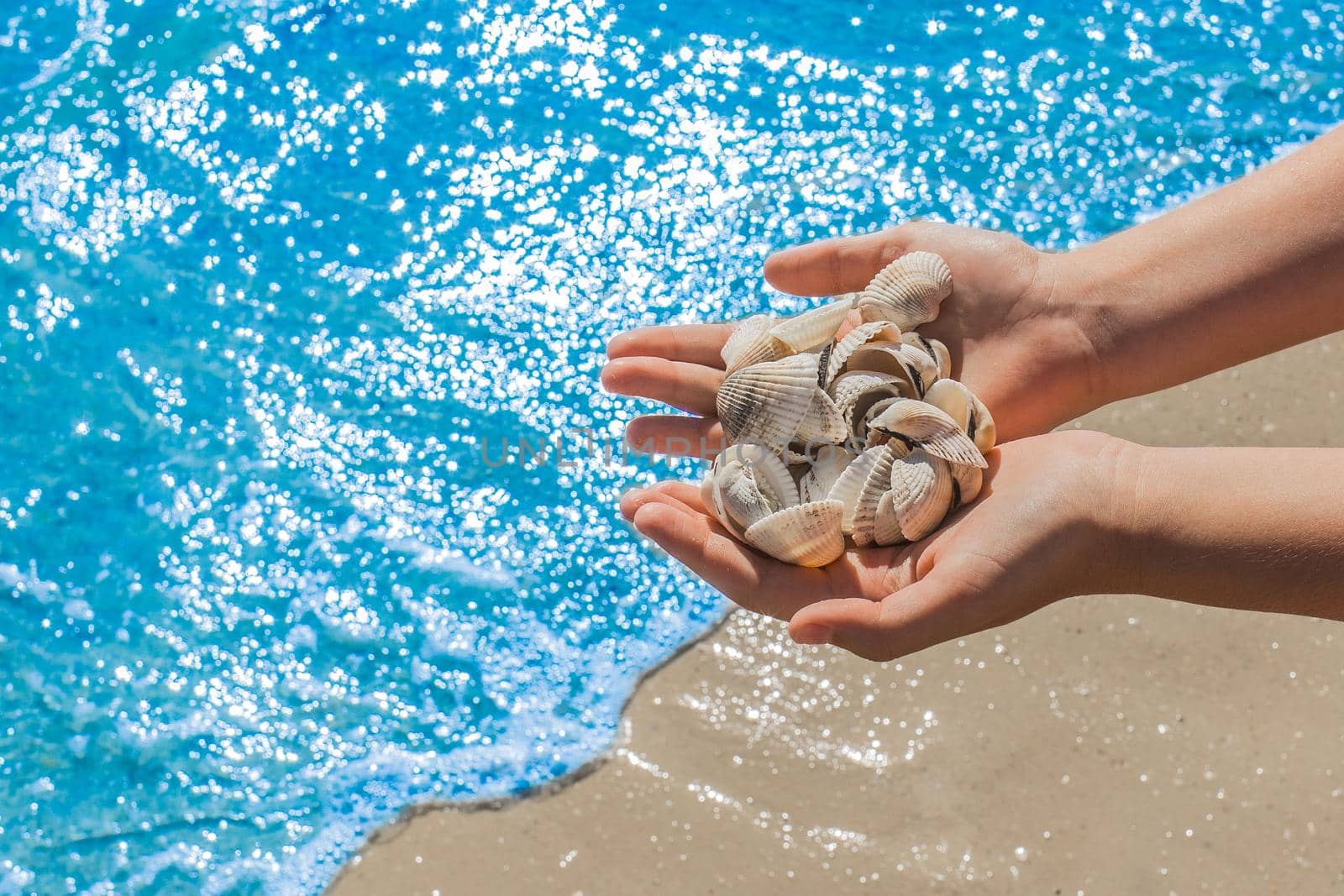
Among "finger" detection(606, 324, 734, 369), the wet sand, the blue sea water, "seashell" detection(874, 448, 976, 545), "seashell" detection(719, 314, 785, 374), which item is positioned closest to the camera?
"seashell" detection(874, 448, 976, 545)

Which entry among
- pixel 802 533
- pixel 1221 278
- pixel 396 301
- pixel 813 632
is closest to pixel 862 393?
pixel 802 533

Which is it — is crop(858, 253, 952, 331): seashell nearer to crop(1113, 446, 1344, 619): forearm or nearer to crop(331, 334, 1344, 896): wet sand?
crop(1113, 446, 1344, 619): forearm

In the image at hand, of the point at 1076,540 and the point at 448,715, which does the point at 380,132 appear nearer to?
the point at 448,715

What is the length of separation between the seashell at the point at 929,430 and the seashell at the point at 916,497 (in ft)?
0.09

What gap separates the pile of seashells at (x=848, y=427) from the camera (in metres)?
2.19

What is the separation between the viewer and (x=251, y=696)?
348 centimetres

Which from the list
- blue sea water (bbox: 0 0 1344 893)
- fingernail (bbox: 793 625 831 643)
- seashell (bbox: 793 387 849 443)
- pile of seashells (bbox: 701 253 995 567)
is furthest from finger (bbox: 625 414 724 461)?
blue sea water (bbox: 0 0 1344 893)

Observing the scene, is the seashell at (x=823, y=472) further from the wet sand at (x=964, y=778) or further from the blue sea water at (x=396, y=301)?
the blue sea water at (x=396, y=301)

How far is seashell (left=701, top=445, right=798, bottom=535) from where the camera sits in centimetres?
227

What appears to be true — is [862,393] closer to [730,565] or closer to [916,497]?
[916,497]

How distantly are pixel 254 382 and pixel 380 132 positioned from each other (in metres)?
1.28

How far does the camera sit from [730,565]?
221cm

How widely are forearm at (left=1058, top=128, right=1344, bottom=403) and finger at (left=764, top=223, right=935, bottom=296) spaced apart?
0.40m

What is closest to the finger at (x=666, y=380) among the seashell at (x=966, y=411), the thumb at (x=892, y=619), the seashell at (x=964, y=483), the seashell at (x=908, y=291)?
the seashell at (x=908, y=291)
